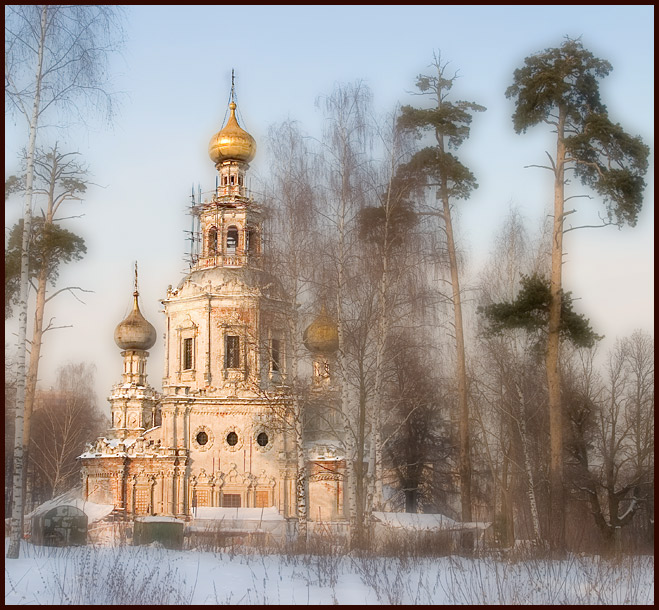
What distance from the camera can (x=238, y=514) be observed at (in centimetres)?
3288

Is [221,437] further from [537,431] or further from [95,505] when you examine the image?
[537,431]

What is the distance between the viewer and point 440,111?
20344 mm

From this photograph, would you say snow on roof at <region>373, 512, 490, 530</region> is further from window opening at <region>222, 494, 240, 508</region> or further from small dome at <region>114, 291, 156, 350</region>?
small dome at <region>114, 291, 156, 350</region>

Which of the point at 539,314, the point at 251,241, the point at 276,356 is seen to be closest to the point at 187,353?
the point at 276,356

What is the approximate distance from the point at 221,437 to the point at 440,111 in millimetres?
18726

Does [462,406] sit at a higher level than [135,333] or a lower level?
lower

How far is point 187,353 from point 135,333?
446 cm

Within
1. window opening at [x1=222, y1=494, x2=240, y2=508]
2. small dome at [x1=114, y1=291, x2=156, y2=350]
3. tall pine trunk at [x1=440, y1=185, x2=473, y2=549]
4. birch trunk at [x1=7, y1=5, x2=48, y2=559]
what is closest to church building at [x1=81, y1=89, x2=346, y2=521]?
window opening at [x1=222, y1=494, x2=240, y2=508]

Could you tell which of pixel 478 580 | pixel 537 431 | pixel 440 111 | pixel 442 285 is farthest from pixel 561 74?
pixel 537 431

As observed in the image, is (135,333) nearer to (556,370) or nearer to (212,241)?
(212,241)

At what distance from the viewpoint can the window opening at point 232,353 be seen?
35.7 m

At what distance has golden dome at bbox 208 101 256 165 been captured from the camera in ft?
125

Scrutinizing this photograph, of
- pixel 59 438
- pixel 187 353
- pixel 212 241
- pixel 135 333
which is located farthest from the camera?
pixel 59 438

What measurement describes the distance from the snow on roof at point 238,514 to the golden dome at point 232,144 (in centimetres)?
1437
